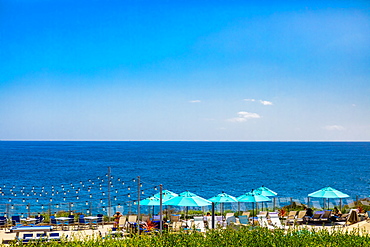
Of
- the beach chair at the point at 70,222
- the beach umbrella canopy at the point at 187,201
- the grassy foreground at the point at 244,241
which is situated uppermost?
the grassy foreground at the point at 244,241

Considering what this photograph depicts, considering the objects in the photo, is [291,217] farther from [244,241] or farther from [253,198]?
[244,241]

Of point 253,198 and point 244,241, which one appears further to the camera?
point 253,198

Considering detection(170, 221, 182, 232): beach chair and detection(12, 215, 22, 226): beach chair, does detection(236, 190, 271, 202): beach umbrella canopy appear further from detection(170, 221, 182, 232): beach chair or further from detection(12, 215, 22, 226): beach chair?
detection(12, 215, 22, 226): beach chair

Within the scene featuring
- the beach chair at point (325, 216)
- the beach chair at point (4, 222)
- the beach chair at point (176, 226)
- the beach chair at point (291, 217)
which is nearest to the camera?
the beach chair at point (176, 226)

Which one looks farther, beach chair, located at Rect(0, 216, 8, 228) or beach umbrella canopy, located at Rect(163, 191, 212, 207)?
beach chair, located at Rect(0, 216, 8, 228)

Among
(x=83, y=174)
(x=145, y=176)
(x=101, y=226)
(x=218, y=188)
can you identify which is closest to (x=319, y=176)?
(x=218, y=188)

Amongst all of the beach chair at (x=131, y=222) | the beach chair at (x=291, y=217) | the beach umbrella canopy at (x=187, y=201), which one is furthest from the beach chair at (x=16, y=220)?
the beach chair at (x=291, y=217)

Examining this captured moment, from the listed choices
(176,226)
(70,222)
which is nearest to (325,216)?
(176,226)

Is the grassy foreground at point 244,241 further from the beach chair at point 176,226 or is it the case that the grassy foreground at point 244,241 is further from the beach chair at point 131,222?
the beach chair at point 131,222

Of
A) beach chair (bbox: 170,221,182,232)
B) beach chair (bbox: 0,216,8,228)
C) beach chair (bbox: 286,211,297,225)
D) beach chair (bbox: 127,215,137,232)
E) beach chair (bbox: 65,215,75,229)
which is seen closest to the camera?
beach chair (bbox: 170,221,182,232)

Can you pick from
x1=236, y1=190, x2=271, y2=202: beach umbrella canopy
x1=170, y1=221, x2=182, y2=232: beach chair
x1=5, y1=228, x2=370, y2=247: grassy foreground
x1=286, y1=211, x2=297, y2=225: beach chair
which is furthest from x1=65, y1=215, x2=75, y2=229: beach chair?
x1=5, y1=228, x2=370, y2=247: grassy foreground

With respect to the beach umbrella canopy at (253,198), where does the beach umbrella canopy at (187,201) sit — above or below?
above

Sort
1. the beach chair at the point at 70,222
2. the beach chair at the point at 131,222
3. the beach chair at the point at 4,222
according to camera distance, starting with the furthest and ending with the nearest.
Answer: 1. the beach chair at the point at 70,222
2. the beach chair at the point at 4,222
3. the beach chair at the point at 131,222

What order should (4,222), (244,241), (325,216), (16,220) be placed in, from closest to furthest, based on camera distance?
(244,241)
(4,222)
(16,220)
(325,216)
